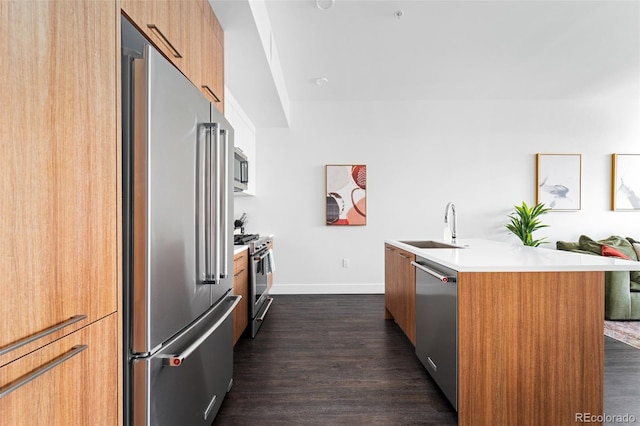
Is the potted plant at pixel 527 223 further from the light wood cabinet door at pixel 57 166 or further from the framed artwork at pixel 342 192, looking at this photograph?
the light wood cabinet door at pixel 57 166

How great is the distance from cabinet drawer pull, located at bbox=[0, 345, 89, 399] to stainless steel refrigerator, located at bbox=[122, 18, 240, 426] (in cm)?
23

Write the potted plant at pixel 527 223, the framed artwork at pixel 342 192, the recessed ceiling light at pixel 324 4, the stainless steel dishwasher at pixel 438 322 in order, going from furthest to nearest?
the framed artwork at pixel 342 192 → the potted plant at pixel 527 223 → the recessed ceiling light at pixel 324 4 → the stainless steel dishwasher at pixel 438 322

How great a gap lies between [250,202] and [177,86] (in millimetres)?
3322

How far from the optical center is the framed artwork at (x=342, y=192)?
4.51 metres

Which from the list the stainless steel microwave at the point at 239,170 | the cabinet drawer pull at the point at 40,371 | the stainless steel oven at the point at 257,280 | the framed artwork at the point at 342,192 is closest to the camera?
the cabinet drawer pull at the point at 40,371

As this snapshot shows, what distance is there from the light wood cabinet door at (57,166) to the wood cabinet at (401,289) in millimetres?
1972

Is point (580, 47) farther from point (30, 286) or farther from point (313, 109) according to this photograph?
point (30, 286)

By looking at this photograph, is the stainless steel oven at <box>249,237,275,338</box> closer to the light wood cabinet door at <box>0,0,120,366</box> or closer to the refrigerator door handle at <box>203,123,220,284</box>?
the refrigerator door handle at <box>203,123,220,284</box>

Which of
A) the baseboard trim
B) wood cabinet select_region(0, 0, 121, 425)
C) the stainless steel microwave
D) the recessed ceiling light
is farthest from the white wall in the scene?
wood cabinet select_region(0, 0, 121, 425)

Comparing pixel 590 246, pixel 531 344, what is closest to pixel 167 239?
pixel 531 344

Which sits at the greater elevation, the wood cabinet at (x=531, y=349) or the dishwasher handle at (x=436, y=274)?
the dishwasher handle at (x=436, y=274)

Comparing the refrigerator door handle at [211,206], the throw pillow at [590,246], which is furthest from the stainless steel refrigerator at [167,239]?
the throw pillow at [590,246]

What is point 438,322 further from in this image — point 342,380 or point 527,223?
point 527,223

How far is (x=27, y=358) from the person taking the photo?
68 cm
